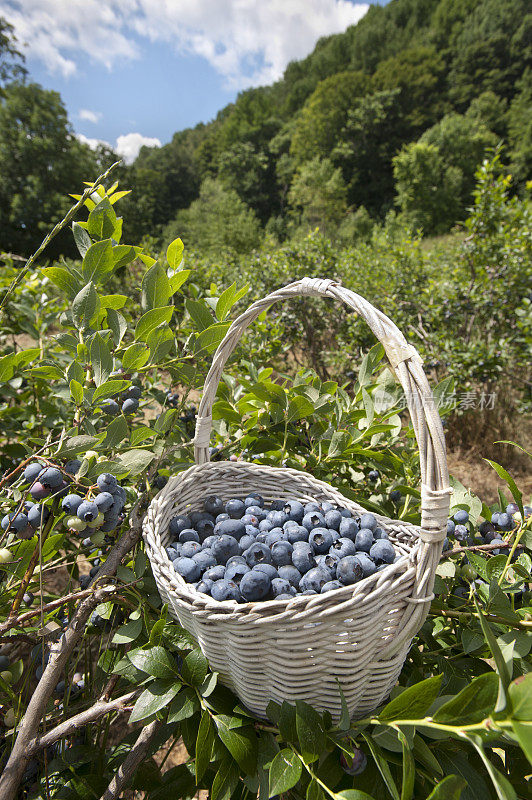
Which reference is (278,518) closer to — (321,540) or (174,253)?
(321,540)

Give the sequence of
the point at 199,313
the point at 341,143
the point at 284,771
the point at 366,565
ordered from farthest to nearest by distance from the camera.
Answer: the point at 341,143 < the point at 199,313 < the point at 366,565 < the point at 284,771

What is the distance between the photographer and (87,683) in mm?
764

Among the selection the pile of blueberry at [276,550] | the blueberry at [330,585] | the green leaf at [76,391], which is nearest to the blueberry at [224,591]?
the pile of blueberry at [276,550]

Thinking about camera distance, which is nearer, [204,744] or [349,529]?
[204,744]

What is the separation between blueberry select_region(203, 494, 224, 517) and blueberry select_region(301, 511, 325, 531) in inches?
7.2

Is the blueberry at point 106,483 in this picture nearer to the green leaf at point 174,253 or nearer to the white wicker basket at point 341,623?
the white wicker basket at point 341,623

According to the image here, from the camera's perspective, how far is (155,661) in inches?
21.1

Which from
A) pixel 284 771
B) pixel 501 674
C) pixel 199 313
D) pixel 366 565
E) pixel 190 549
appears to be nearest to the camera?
pixel 501 674

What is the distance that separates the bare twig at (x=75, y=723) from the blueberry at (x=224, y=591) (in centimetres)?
20

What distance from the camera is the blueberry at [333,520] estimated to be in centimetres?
68

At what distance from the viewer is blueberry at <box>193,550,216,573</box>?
0.62m

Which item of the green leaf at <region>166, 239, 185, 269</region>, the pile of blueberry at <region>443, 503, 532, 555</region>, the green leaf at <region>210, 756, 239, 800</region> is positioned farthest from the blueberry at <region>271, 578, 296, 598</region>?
the green leaf at <region>166, 239, 185, 269</region>

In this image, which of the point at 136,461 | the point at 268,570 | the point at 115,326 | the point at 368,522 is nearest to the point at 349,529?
the point at 368,522

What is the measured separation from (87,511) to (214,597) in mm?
208
